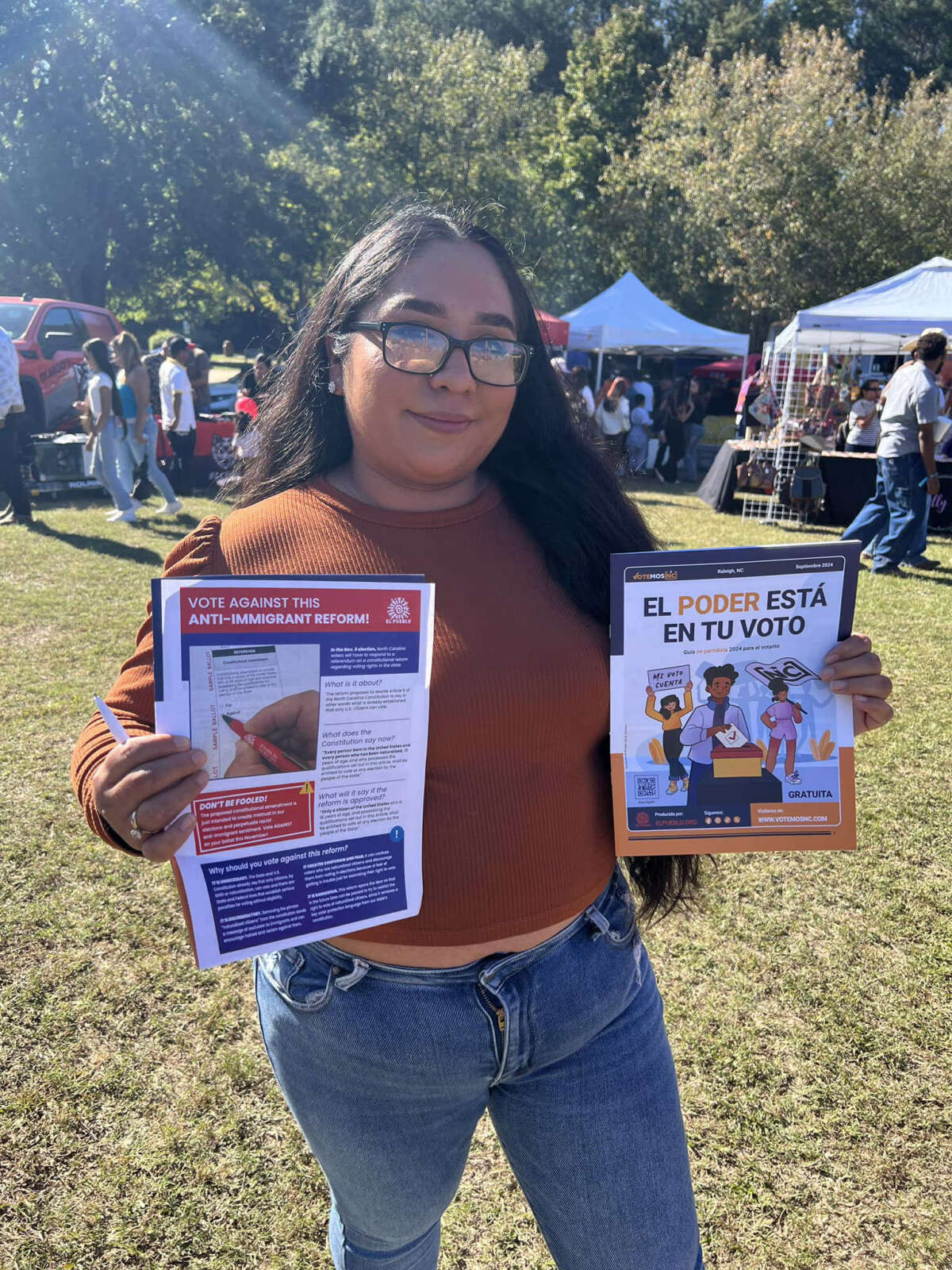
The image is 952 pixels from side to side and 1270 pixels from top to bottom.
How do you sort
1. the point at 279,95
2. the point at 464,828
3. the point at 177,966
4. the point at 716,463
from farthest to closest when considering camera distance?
the point at 279,95
the point at 716,463
the point at 177,966
the point at 464,828

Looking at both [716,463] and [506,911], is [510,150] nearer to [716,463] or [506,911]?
[716,463]

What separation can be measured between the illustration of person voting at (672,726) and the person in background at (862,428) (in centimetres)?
1108

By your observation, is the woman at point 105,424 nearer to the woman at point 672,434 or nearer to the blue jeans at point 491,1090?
the blue jeans at point 491,1090

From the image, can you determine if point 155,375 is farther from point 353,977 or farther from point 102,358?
point 353,977

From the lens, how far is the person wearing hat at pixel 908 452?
26.0 feet

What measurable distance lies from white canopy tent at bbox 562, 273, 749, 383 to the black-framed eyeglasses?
14.6 meters

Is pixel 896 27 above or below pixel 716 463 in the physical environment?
above

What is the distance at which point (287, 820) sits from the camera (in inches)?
48.4

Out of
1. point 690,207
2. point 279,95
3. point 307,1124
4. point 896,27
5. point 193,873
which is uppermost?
point 896,27

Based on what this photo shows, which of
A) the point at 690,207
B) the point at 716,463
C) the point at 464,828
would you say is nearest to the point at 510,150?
the point at 690,207

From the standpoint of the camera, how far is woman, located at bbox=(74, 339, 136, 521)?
903 cm

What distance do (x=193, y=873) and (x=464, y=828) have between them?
394 millimetres

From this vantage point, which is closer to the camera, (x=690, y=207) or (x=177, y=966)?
(x=177, y=966)

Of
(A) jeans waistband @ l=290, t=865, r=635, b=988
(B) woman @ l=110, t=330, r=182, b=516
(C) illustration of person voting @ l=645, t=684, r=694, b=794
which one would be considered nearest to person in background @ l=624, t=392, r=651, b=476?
(B) woman @ l=110, t=330, r=182, b=516
